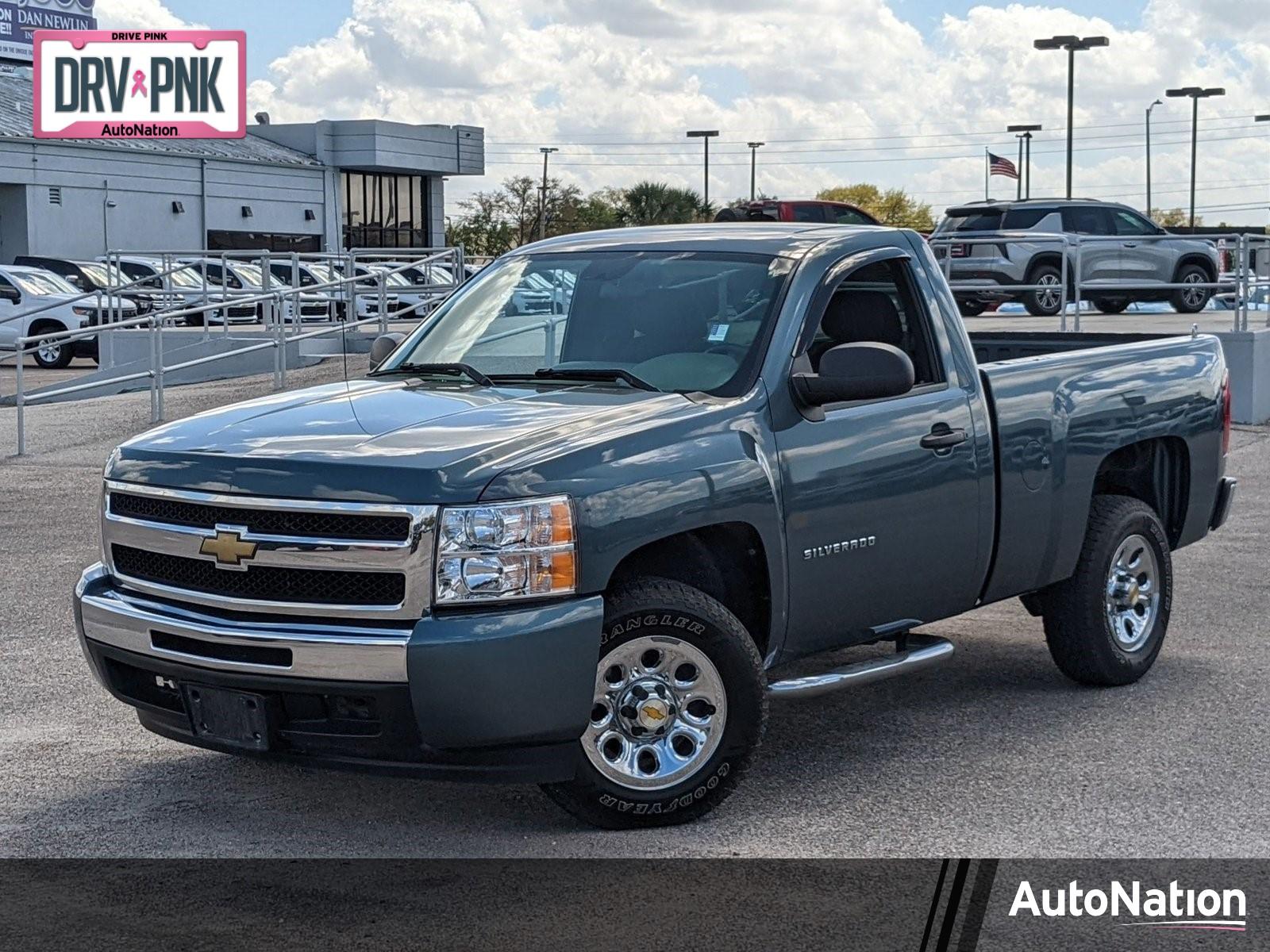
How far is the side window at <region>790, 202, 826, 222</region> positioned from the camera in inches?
1208

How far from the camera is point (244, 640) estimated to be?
5141 millimetres

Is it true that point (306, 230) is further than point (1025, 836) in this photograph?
Yes

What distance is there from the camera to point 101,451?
16.9m

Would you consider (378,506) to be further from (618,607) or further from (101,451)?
(101,451)

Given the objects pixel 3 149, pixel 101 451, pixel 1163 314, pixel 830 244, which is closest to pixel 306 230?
pixel 3 149

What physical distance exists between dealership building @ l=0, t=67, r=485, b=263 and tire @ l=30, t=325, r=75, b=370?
52.6 feet

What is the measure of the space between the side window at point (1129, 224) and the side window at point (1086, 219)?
0.24 metres

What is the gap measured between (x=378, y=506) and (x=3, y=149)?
51.5 meters

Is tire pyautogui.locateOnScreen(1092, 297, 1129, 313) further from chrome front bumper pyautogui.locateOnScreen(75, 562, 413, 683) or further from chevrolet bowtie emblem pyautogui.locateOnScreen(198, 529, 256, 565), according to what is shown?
chevrolet bowtie emblem pyautogui.locateOnScreen(198, 529, 256, 565)

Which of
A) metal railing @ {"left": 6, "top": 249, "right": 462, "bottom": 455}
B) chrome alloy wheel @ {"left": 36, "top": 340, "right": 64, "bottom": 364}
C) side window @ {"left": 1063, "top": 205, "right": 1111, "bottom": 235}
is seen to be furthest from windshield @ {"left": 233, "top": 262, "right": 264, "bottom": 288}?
side window @ {"left": 1063, "top": 205, "right": 1111, "bottom": 235}

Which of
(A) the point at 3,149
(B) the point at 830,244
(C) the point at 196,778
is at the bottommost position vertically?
(C) the point at 196,778

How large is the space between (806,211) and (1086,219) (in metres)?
5.16

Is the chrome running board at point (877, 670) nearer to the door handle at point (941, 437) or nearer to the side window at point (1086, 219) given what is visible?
the door handle at point (941, 437)

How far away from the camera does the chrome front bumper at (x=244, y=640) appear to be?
4.98m
